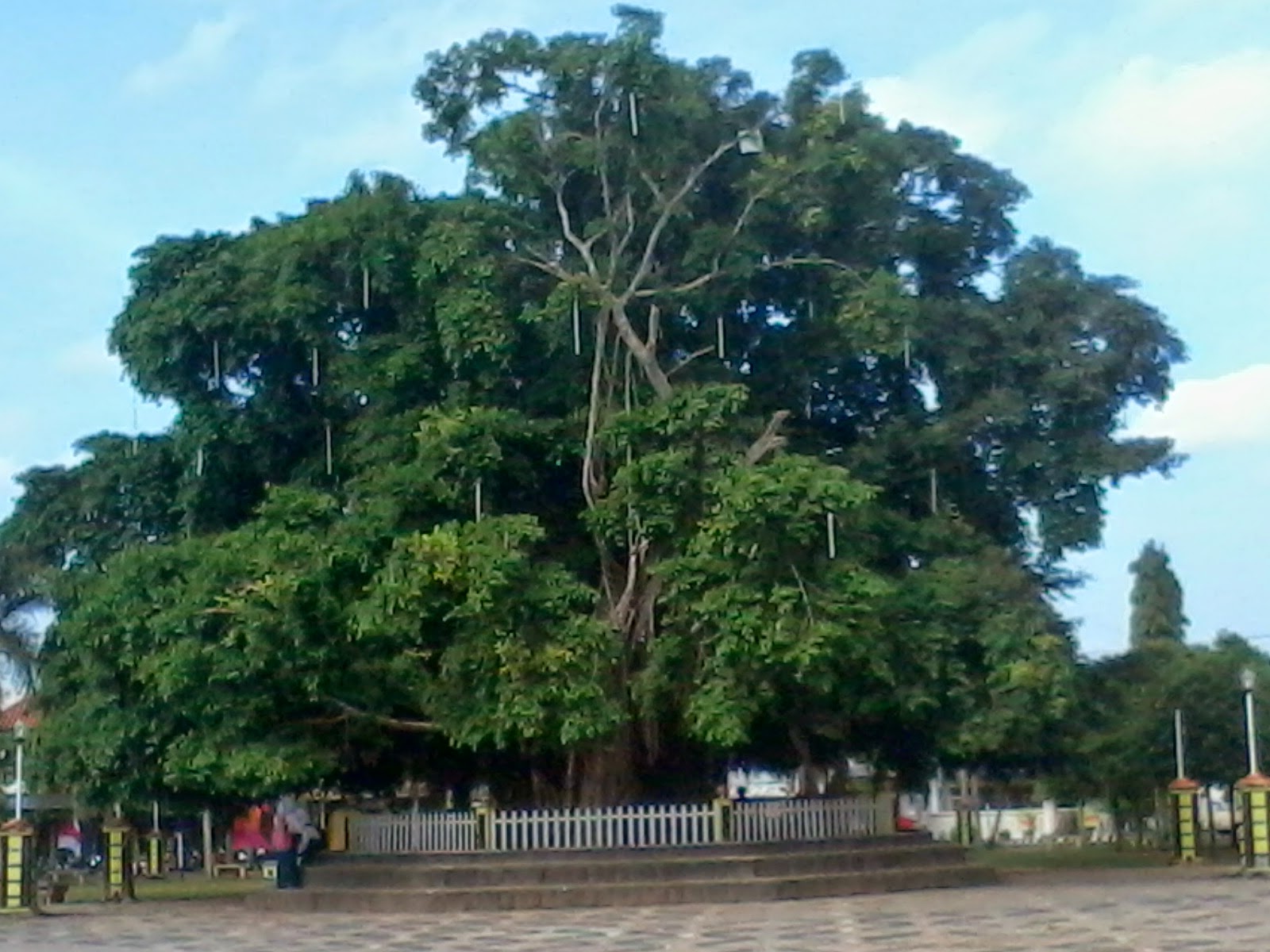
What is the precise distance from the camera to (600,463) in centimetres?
2352

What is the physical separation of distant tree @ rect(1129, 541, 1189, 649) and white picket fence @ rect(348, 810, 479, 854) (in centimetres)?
4194

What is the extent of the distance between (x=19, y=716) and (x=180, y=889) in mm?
5044

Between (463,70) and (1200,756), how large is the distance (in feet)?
73.5

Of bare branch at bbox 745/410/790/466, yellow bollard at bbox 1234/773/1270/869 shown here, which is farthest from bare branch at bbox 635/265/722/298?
yellow bollard at bbox 1234/773/1270/869

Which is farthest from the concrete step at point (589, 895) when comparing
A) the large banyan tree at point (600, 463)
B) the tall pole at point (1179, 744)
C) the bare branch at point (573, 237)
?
the tall pole at point (1179, 744)

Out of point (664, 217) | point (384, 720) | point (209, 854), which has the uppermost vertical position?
point (664, 217)

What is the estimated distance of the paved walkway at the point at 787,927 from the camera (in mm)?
14000

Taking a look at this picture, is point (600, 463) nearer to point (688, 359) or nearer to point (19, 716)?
point (688, 359)

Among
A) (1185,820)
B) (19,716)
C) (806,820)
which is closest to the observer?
(806,820)

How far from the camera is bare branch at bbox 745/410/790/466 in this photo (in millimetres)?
22797

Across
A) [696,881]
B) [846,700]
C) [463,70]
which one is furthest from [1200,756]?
[463,70]

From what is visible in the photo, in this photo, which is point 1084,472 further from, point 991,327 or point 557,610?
point 557,610

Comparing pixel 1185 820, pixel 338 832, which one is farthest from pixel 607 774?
pixel 1185 820

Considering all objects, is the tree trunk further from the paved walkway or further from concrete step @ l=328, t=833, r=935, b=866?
the paved walkway
